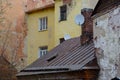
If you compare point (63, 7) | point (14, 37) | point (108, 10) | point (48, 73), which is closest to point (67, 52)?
point (48, 73)

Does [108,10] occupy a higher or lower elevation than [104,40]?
higher

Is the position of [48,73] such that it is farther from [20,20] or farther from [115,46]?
[20,20]

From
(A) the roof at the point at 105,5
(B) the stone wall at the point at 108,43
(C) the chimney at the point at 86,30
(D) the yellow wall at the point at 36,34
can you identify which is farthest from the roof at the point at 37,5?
(B) the stone wall at the point at 108,43

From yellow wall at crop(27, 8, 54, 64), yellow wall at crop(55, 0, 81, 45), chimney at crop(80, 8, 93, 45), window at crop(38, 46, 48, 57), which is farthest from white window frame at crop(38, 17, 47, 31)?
chimney at crop(80, 8, 93, 45)

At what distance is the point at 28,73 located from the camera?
16.2 metres

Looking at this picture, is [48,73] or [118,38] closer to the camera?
[118,38]

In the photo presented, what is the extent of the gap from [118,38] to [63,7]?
18.9m

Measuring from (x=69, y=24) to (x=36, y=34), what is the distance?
19.3 feet

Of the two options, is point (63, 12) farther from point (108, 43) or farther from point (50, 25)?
point (108, 43)

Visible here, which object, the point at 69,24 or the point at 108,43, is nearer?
the point at 108,43

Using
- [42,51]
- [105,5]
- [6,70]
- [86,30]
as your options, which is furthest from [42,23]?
[105,5]

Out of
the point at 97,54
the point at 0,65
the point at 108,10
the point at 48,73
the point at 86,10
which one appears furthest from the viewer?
the point at 0,65

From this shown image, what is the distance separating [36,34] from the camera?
108 feet

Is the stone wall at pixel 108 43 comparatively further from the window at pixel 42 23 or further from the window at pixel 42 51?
the window at pixel 42 23
